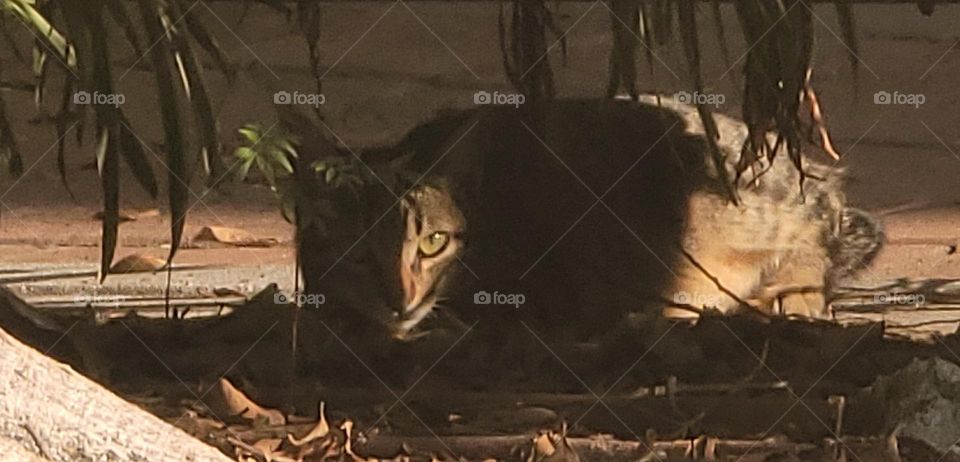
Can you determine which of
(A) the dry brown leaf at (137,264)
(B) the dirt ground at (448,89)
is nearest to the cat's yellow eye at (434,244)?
(B) the dirt ground at (448,89)

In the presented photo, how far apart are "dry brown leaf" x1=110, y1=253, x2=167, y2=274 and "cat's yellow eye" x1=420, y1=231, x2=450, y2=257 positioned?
1.85 ft

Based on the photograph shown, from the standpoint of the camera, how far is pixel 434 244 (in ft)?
9.98

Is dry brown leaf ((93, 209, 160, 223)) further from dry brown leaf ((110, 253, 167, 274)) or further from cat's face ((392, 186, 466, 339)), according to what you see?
Answer: cat's face ((392, 186, 466, 339))

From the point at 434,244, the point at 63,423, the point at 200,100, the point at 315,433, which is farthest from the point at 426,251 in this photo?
the point at 63,423

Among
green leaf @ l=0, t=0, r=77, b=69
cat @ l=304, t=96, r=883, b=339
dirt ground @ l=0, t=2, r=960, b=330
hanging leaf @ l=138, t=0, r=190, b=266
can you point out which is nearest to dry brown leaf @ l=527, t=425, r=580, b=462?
cat @ l=304, t=96, r=883, b=339

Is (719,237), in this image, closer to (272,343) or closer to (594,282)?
(594,282)

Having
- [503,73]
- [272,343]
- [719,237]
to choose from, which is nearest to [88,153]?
[272,343]

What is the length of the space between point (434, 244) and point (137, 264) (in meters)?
0.65

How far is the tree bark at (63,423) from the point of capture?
2.07 meters

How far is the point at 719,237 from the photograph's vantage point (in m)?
3.07

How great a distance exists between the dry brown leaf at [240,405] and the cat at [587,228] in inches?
11.4

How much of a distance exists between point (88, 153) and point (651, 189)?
3.93 ft

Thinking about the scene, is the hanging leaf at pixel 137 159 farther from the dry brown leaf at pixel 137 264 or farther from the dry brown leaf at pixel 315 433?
the dry brown leaf at pixel 315 433

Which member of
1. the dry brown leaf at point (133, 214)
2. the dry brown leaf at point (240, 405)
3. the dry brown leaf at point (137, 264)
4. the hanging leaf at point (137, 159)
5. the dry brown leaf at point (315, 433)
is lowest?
the dry brown leaf at point (315, 433)
